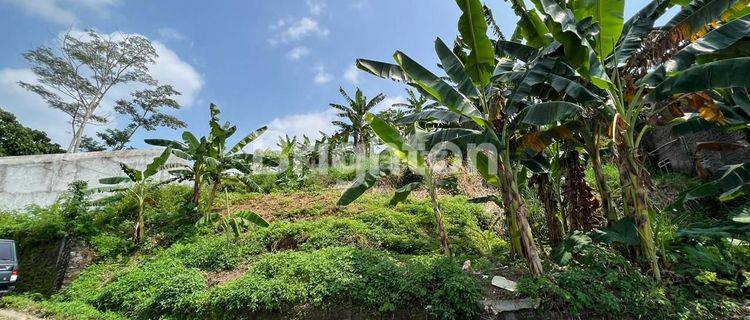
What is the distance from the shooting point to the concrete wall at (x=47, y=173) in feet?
41.9

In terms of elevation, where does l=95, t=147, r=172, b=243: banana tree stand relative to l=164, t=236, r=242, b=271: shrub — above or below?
above

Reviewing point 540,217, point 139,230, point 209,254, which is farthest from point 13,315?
point 540,217

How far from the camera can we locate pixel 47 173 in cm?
1300

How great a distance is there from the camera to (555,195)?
6480 mm

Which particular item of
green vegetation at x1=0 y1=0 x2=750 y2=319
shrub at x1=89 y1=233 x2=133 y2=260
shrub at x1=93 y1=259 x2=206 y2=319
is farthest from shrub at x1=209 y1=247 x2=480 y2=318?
shrub at x1=89 y1=233 x2=133 y2=260

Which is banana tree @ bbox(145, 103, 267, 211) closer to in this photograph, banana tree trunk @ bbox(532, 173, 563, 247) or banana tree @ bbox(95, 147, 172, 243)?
banana tree @ bbox(95, 147, 172, 243)

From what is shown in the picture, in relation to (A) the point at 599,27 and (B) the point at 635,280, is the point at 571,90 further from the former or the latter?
(B) the point at 635,280

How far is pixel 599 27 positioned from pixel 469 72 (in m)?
1.81

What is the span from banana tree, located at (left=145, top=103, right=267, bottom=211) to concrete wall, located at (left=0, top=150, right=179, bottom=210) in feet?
16.8

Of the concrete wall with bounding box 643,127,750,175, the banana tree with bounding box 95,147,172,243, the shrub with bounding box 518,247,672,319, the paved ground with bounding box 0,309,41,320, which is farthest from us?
the banana tree with bounding box 95,147,172,243

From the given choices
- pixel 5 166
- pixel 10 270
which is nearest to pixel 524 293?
pixel 10 270

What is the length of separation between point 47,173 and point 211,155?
8204mm

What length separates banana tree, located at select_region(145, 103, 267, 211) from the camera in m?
9.57

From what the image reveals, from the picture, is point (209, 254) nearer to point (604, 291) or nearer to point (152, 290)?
point (152, 290)
